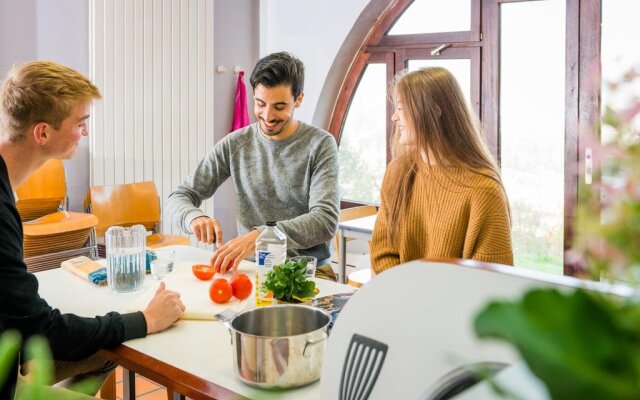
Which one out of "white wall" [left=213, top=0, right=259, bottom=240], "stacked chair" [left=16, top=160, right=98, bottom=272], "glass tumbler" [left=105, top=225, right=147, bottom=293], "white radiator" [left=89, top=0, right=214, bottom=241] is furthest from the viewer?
"white wall" [left=213, top=0, right=259, bottom=240]

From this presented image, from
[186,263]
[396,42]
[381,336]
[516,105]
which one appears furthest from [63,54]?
[381,336]

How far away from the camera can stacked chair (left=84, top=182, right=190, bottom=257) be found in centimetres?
388

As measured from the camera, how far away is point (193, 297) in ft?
5.90

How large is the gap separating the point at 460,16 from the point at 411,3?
17.2 inches

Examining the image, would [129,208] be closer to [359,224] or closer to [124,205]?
[124,205]

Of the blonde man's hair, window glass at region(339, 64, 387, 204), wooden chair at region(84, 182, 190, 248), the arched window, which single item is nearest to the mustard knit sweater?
the blonde man's hair

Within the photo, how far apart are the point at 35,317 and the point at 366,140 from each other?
3.91 metres

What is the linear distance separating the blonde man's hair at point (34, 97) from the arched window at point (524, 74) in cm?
285

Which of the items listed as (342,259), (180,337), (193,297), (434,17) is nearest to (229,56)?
(434,17)

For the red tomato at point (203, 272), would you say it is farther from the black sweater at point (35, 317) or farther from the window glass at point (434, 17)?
the window glass at point (434, 17)

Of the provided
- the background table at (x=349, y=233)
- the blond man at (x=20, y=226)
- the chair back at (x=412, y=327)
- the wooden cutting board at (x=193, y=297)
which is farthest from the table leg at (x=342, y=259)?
the chair back at (x=412, y=327)

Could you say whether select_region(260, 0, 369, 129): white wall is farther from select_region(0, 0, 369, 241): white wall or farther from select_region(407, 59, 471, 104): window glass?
select_region(407, 59, 471, 104): window glass

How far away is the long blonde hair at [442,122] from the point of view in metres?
1.98

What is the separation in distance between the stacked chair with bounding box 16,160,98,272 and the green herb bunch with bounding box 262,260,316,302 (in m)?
1.98
